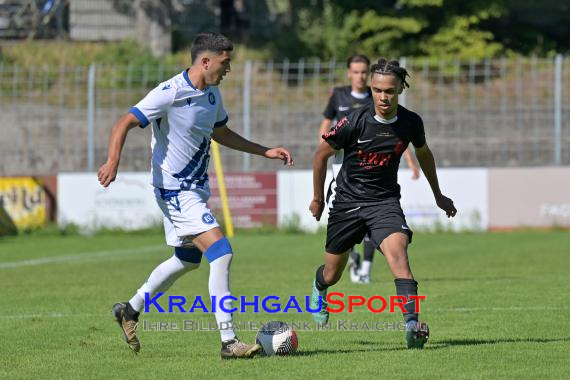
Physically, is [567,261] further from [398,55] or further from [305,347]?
[398,55]

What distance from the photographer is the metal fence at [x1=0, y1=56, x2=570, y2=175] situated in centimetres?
2333

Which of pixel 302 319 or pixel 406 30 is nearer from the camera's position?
pixel 302 319

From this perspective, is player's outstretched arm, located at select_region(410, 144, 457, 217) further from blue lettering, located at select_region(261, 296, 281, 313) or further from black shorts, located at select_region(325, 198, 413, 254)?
blue lettering, located at select_region(261, 296, 281, 313)

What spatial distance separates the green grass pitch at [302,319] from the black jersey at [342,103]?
1851 mm

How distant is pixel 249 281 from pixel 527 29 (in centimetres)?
2550

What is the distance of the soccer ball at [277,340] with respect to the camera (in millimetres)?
7781

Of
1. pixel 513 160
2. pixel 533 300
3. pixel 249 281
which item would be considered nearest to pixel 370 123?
pixel 533 300

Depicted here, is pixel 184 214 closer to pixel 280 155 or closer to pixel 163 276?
pixel 163 276

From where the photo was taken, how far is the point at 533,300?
10.9m

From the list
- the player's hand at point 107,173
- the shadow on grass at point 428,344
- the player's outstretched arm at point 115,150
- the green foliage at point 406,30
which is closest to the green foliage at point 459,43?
the green foliage at point 406,30

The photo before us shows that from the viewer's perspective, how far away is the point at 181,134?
307 inches

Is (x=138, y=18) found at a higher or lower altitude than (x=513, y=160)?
higher

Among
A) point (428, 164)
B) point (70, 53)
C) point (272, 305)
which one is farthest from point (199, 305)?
point (70, 53)

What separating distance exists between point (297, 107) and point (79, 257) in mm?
7890
